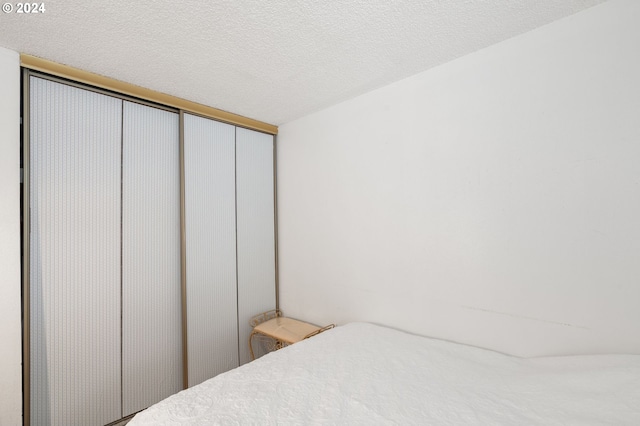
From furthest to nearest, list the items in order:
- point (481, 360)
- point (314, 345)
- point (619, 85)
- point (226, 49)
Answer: point (314, 345)
point (226, 49)
point (481, 360)
point (619, 85)

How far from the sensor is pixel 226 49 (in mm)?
1680

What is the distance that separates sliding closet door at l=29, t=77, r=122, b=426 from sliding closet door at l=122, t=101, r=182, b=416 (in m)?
0.07

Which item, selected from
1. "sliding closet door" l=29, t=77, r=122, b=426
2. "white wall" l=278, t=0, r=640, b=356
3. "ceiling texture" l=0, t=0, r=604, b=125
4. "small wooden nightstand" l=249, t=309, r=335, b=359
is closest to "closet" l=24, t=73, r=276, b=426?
"sliding closet door" l=29, t=77, r=122, b=426

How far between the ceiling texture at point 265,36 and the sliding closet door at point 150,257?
1.22ft

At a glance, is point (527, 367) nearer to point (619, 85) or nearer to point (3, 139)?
point (619, 85)

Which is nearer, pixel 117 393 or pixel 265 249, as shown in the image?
pixel 117 393

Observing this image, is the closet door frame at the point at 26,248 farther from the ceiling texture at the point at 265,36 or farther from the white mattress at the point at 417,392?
the white mattress at the point at 417,392

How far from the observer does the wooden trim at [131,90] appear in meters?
1.72

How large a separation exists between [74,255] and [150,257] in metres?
0.45

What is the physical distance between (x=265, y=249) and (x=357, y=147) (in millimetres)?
1353

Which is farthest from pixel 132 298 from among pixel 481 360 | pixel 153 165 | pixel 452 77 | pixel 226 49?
pixel 452 77

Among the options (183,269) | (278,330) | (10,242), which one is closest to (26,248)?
(10,242)

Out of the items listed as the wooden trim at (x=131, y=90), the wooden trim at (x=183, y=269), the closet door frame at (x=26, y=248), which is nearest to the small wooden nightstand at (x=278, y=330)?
the wooden trim at (x=183, y=269)

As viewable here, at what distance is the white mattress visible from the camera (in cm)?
112
